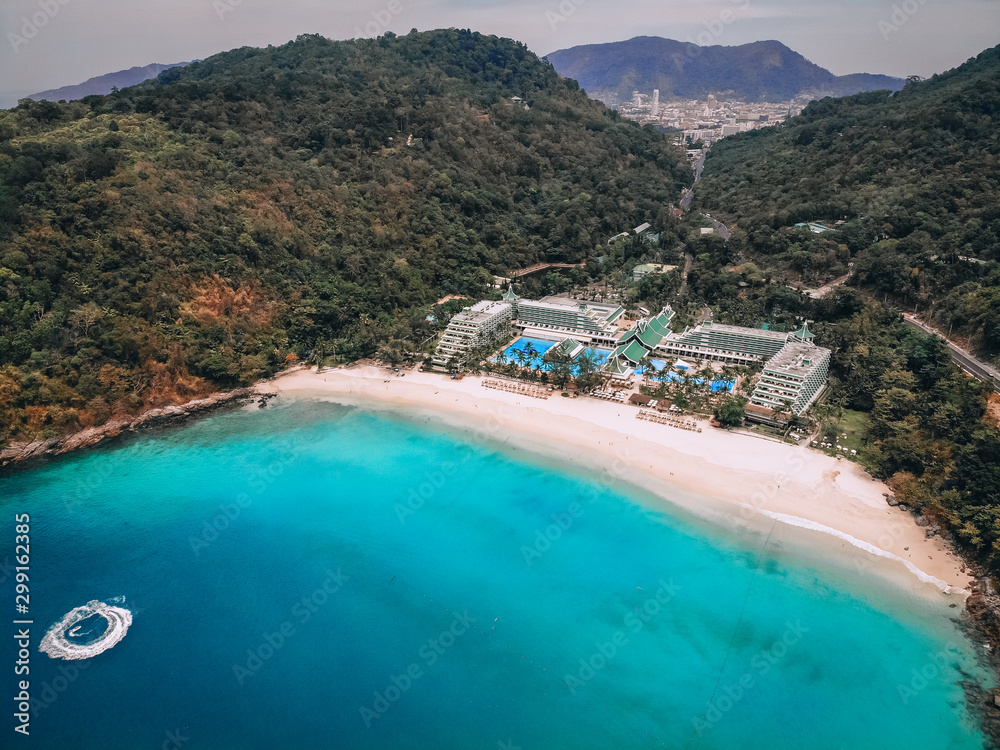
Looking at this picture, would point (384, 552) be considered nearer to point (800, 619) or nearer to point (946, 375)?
point (800, 619)

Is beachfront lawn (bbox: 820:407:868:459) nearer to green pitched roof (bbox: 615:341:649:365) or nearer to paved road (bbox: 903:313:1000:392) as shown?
paved road (bbox: 903:313:1000:392)

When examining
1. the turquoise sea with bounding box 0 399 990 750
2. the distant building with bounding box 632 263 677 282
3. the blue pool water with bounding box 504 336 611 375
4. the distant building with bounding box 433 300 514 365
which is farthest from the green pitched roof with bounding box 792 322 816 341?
the distant building with bounding box 433 300 514 365

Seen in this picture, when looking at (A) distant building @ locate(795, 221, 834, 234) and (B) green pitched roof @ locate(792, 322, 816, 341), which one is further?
(A) distant building @ locate(795, 221, 834, 234)

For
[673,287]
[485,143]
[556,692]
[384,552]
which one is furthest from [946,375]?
[485,143]

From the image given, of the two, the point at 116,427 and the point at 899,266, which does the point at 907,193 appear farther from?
the point at 116,427

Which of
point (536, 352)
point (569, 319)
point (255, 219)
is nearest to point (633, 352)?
point (569, 319)

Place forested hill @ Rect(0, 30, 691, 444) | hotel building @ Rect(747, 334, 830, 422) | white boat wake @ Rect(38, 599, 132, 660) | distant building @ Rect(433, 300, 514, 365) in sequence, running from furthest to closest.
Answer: distant building @ Rect(433, 300, 514, 365) < forested hill @ Rect(0, 30, 691, 444) < hotel building @ Rect(747, 334, 830, 422) < white boat wake @ Rect(38, 599, 132, 660)
